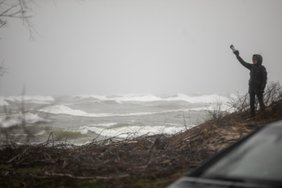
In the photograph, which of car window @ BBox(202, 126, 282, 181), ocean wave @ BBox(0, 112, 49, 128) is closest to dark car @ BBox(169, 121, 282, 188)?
car window @ BBox(202, 126, 282, 181)

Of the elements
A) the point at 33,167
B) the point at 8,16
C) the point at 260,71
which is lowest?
the point at 33,167

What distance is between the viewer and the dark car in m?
2.70

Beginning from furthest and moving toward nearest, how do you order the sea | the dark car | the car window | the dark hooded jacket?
1. the dark hooded jacket
2. the sea
3. the car window
4. the dark car

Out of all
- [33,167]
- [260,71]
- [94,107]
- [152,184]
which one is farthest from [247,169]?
[94,107]

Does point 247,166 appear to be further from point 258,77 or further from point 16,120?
point 258,77

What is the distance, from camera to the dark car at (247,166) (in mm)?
2699

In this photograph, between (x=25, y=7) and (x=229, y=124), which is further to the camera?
(x=229, y=124)

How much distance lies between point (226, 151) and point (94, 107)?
50.4 metres

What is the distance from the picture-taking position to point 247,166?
2.98 metres

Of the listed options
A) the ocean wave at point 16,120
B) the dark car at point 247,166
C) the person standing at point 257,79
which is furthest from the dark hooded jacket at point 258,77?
the dark car at point 247,166

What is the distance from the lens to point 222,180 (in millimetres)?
2775

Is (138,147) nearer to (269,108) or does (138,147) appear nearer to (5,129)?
(5,129)

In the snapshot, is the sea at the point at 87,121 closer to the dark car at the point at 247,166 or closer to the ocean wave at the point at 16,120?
the ocean wave at the point at 16,120

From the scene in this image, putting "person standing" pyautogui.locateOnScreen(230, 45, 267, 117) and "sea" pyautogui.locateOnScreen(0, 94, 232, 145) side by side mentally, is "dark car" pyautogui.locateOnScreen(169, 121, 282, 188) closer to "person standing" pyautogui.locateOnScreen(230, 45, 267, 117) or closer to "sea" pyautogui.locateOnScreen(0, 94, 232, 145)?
"sea" pyautogui.locateOnScreen(0, 94, 232, 145)
